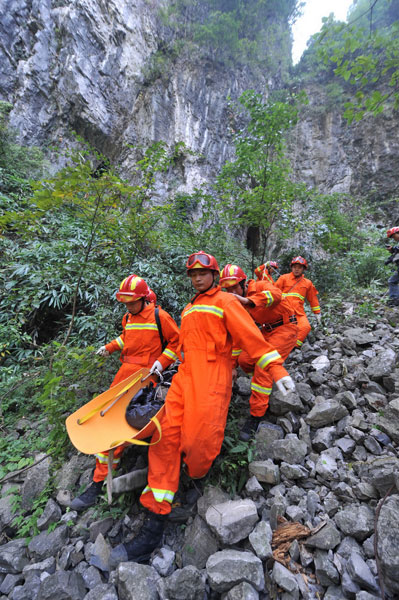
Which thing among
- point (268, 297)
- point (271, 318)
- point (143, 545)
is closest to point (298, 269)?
point (271, 318)

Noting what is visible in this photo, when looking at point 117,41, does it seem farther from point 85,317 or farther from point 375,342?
point 375,342

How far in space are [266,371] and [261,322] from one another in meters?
1.47

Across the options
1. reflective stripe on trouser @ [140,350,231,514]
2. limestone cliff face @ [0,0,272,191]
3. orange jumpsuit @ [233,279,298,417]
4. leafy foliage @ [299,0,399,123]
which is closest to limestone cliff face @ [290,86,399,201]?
limestone cliff face @ [0,0,272,191]

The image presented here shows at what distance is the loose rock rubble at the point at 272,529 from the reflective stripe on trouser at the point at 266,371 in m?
0.17

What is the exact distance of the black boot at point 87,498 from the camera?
2.12m

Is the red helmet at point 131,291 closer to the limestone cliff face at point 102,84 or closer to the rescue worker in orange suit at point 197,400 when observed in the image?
the rescue worker in orange suit at point 197,400

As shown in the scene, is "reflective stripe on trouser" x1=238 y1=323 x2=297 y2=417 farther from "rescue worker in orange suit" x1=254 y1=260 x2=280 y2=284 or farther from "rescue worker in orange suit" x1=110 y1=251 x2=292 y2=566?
"rescue worker in orange suit" x1=254 y1=260 x2=280 y2=284

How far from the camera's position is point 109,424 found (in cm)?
208

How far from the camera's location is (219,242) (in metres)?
6.00

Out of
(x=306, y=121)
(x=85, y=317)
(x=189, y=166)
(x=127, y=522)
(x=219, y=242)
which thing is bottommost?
(x=127, y=522)

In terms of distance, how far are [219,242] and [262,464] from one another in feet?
15.9

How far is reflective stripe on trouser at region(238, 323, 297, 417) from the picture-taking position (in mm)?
2547

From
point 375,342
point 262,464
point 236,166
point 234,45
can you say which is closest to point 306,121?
point 234,45

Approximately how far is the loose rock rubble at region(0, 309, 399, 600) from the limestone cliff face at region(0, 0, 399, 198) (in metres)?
7.23
